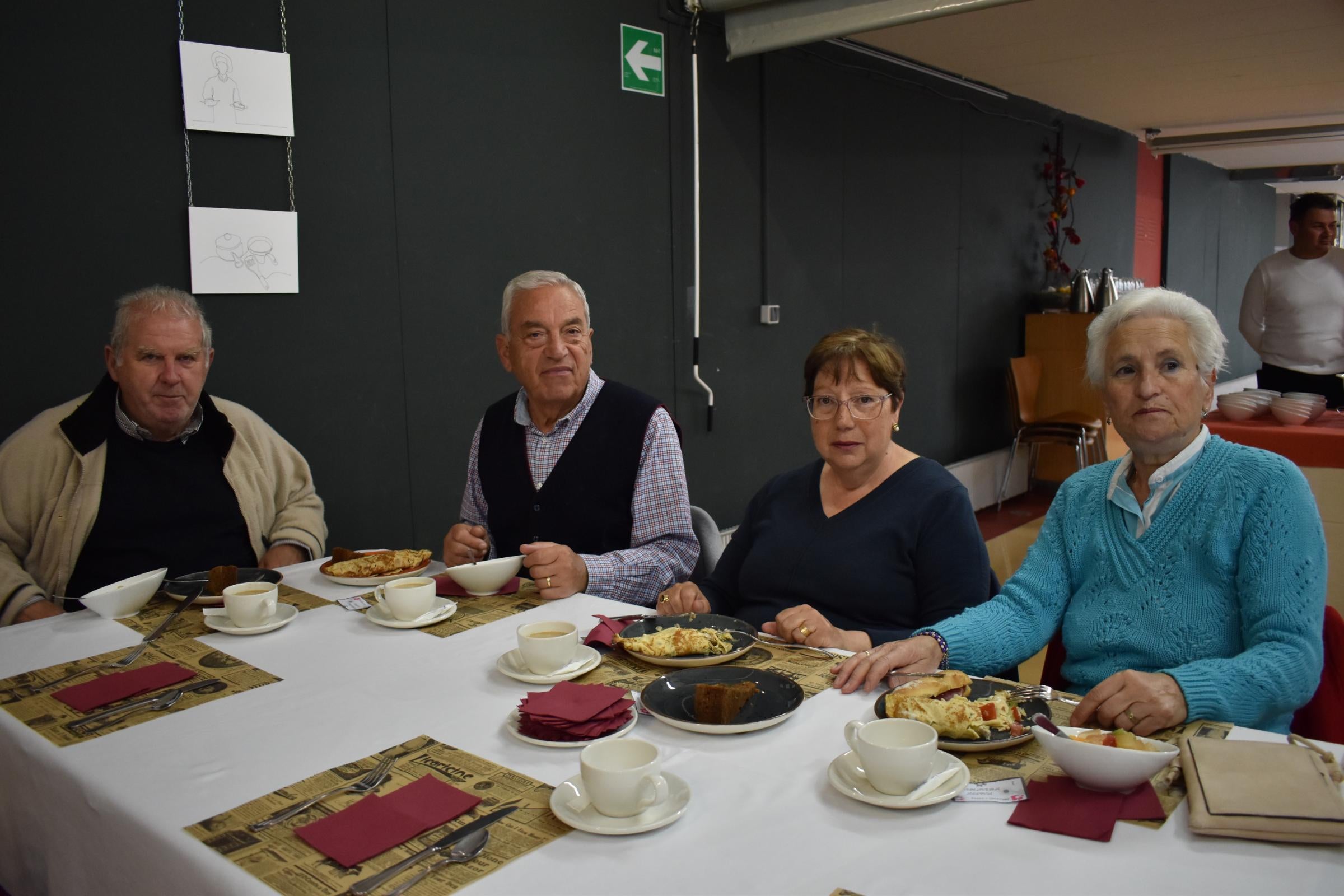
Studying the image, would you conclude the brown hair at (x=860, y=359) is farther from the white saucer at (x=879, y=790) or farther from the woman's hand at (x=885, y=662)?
the white saucer at (x=879, y=790)

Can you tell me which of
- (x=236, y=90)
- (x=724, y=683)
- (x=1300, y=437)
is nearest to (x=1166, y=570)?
(x=724, y=683)

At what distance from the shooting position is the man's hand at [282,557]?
2.36 metres

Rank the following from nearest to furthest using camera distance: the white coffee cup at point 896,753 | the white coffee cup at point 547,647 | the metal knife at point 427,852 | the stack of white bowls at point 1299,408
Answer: the metal knife at point 427,852, the white coffee cup at point 896,753, the white coffee cup at point 547,647, the stack of white bowls at point 1299,408

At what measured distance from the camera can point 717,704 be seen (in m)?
1.27

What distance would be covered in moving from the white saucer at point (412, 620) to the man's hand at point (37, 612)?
0.66m

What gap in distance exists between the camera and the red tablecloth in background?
3.72 metres

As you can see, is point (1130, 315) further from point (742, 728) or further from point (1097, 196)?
point (1097, 196)

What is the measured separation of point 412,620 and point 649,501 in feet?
2.36

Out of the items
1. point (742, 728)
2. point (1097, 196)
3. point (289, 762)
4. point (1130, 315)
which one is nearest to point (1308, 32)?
point (1097, 196)

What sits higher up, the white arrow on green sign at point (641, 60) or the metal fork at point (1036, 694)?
the white arrow on green sign at point (641, 60)

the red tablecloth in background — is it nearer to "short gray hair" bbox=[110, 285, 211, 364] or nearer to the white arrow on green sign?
the white arrow on green sign

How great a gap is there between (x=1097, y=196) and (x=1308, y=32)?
287 cm

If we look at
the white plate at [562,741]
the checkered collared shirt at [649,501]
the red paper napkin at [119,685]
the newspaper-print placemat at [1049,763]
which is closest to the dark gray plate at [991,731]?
the newspaper-print placemat at [1049,763]

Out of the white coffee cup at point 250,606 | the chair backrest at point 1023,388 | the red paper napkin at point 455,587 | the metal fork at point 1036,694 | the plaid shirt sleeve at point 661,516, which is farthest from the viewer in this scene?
the chair backrest at point 1023,388
